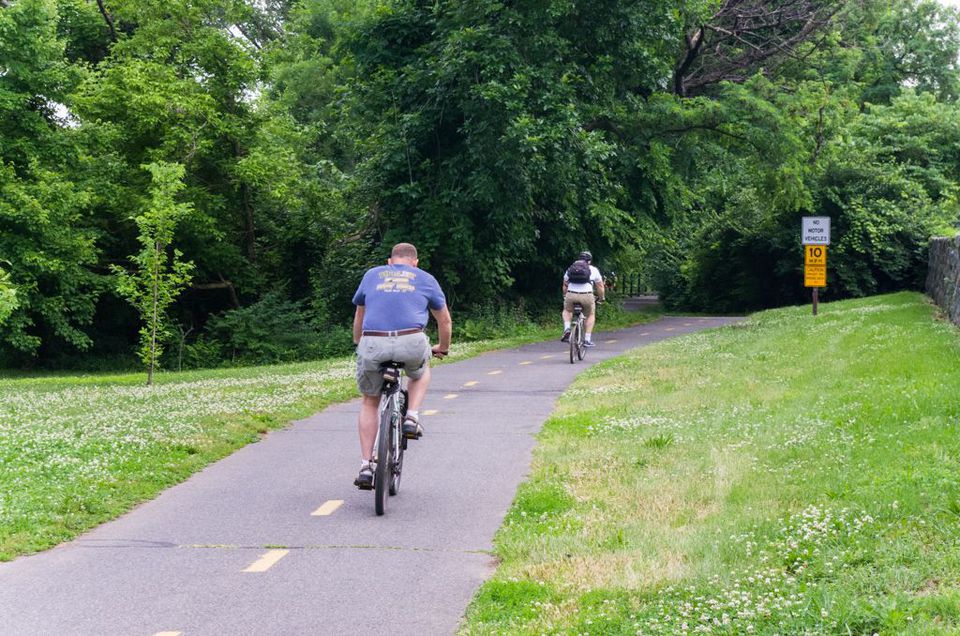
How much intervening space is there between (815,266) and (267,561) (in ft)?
76.5

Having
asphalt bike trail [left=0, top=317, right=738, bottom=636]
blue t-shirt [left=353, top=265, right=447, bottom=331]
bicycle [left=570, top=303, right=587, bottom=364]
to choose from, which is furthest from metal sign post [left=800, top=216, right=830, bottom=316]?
blue t-shirt [left=353, top=265, right=447, bottom=331]

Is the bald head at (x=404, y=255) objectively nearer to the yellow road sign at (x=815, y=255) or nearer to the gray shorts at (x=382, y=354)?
the gray shorts at (x=382, y=354)

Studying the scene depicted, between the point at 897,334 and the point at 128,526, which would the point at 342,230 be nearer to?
the point at 897,334

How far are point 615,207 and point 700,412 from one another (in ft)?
61.6

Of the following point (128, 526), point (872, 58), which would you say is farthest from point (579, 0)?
point (872, 58)

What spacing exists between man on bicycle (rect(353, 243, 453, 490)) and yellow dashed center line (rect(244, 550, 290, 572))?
1206 millimetres

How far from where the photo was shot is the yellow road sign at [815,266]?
88.3 feet

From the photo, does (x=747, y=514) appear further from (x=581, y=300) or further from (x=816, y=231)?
(x=816, y=231)

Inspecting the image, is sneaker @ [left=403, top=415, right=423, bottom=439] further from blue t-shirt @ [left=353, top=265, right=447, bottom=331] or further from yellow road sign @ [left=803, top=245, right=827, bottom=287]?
yellow road sign @ [left=803, top=245, right=827, bottom=287]

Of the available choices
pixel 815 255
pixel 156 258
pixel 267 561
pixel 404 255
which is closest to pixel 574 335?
pixel 156 258

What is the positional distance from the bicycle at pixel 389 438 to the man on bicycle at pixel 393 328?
0.25 feet

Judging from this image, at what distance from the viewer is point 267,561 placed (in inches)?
247

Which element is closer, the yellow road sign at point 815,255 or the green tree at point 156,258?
the green tree at point 156,258

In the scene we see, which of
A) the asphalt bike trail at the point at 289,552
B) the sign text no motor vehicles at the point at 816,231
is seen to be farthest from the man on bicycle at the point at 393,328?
the sign text no motor vehicles at the point at 816,231
